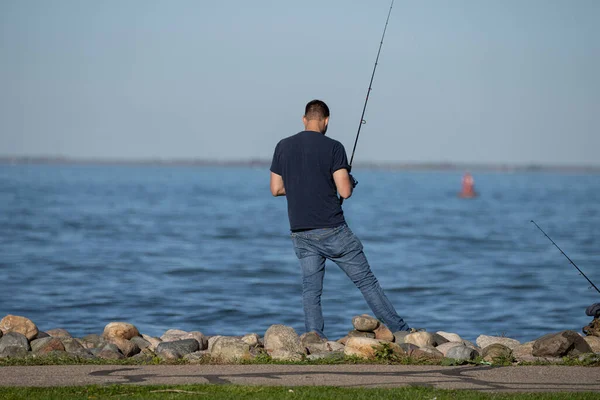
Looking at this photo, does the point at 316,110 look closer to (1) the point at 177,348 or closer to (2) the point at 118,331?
(1) the point at 177,348

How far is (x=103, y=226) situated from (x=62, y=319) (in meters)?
29.8

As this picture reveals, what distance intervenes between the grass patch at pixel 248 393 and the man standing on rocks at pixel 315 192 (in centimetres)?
215

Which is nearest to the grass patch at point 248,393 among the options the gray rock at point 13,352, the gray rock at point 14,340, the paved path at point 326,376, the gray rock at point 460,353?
the paved path at point 326,376

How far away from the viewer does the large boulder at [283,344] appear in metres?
8.05

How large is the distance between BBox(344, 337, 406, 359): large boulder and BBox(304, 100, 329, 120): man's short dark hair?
6.19 ft

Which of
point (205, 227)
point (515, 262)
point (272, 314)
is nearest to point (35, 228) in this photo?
point (205, 227)

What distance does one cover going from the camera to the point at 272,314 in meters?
17.5

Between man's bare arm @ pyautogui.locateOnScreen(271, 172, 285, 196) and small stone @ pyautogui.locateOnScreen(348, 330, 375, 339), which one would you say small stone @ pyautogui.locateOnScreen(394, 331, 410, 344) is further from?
man's bare arm @ pyautogui.locateOnScreen(271, 172, 285, 196)

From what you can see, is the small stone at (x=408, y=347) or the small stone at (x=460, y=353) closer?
the small stone at (x=460, y=353)

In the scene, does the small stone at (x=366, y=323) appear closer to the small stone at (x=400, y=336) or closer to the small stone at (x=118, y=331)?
the small stone at (x=400, y=336)

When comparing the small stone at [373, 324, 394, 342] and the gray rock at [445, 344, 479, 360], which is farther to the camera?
the small stone at [373, 324, 394, 342]

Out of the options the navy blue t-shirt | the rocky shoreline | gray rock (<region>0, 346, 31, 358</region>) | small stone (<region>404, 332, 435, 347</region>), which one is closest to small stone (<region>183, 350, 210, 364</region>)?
the rocky shoreline

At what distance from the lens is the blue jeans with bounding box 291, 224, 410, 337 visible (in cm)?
874

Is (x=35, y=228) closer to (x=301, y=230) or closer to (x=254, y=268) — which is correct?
(x=254, y=268)
